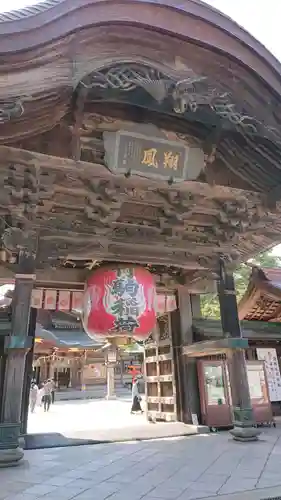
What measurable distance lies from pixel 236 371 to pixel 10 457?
11.4ft

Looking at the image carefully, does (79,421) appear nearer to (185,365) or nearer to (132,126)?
(185,365)

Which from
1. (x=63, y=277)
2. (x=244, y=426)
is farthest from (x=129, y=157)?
(x=244, y=426)

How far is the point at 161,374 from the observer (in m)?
8.25

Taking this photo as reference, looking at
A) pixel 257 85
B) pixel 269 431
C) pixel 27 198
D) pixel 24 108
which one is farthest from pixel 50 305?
pixel 257 85

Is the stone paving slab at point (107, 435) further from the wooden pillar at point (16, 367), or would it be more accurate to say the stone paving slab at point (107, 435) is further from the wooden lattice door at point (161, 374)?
the wooden pillar at point (16, 367)

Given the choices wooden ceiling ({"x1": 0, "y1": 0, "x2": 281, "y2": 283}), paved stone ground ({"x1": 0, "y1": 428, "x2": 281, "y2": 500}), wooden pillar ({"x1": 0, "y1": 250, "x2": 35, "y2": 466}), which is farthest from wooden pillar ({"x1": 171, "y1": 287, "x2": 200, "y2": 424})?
wooden pillar ({"x1": 0, "y1": 250, "x2": 35, "y2": 466})

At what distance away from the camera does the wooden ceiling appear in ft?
12.5

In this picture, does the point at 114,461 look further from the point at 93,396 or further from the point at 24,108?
the point at 93,396

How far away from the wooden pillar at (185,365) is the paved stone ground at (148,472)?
1.50 meters

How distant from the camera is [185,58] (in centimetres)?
437

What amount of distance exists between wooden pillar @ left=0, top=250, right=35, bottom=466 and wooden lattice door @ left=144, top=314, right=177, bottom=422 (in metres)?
3.95

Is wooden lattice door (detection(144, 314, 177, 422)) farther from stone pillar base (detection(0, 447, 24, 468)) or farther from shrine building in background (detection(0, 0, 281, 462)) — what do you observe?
stone pillar base (detection(0, 447, 24, 468))

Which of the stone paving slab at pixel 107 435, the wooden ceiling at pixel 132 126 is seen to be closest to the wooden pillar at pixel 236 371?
the wooden ceiling at pixel 132 126

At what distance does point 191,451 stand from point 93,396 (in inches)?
780
